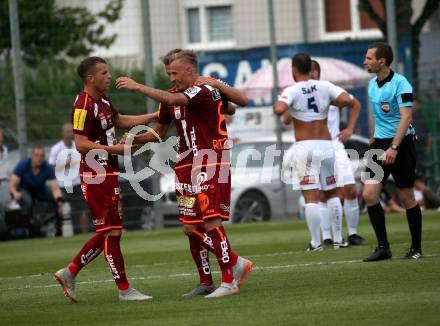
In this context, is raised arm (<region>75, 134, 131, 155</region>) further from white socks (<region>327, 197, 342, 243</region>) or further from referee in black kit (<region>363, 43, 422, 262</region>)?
white socks (<region>327, 197, 342, 243</region>)

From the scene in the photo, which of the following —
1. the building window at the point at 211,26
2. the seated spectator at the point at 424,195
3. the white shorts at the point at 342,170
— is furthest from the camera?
the building window at the point at 211,26

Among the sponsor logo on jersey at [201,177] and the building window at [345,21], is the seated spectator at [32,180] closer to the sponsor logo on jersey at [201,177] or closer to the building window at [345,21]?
the sponsor logo on jersey at [201,177]

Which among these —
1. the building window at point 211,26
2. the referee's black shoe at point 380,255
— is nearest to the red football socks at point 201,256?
the referee's black shoe at point 380,255

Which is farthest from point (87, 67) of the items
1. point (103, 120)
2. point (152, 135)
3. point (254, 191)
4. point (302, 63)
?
point (254, 191)

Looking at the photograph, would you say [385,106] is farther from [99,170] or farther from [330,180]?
[99,170]

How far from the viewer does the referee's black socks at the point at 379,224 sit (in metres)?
11.7

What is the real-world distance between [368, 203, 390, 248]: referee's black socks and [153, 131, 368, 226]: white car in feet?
32.6

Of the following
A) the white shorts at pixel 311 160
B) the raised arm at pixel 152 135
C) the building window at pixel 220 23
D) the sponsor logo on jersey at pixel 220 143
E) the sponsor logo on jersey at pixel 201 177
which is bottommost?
the white shorts at pixel 311 160

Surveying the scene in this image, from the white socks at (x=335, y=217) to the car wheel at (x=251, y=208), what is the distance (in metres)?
7.37

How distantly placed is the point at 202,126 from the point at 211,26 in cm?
2256

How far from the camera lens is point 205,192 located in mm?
9695

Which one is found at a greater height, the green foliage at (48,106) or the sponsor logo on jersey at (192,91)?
the sponsor logo on jersey at (192,91)

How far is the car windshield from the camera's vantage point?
2208cm

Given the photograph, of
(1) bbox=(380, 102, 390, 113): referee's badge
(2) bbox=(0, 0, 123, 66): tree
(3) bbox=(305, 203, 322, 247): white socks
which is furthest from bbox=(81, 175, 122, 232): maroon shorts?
(2) bbox=(0, 0, 123, 66): tree
